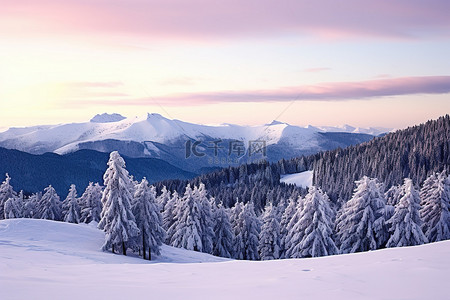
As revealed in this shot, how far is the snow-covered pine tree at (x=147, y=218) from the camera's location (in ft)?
127

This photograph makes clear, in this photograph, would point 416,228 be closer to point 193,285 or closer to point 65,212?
point 193,285

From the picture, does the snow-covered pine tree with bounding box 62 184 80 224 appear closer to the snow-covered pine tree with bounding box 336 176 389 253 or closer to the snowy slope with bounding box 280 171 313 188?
the snow-covered pine tree with bounding box 336 176 389 253

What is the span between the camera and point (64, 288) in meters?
10.2

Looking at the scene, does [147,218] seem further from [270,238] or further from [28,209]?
[28,209]

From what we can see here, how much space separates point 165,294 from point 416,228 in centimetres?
3533

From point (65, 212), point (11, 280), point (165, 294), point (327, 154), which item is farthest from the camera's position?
point (327, 154)

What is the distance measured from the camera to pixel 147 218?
39.3 meters

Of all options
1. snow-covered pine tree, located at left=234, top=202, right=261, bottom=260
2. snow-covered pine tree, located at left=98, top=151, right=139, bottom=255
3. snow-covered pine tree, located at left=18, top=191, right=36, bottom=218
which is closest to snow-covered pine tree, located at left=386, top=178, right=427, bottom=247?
snow-covered pine tree, located at left=234, top=202, right=261, bottom=260

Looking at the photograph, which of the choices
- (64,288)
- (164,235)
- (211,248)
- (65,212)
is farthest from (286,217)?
(64,288)

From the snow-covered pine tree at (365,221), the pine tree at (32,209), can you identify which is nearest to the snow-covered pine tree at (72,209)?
the pine tree at (32,209)

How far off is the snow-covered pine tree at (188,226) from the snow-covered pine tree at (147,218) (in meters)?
9.31

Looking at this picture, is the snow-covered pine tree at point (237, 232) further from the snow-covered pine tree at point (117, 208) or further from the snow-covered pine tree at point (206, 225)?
the snow-covered pine tree at point (117, 208)

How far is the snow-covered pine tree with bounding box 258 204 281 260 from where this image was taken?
5419 cm

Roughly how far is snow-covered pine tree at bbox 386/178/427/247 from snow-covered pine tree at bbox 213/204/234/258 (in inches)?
867
